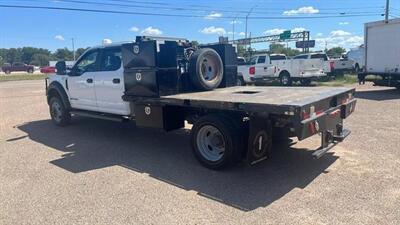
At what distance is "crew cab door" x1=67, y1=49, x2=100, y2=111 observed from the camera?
8.60 metres

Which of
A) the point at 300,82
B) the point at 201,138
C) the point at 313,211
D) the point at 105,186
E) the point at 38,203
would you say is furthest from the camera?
the point at 300,82

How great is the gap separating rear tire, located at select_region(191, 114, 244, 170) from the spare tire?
129cm

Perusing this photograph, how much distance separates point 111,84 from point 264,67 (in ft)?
52.9

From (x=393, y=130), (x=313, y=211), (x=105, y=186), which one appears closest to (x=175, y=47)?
(x=105, y=186)

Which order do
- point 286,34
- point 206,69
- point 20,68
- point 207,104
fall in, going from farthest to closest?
1. point 286,34
2. point 20,68
3. point 206,69
4. point 207,104

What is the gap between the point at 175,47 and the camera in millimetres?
6945

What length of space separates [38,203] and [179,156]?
262 cm

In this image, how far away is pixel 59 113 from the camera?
995 centimetres

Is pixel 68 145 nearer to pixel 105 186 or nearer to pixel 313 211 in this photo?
pixel 105 186

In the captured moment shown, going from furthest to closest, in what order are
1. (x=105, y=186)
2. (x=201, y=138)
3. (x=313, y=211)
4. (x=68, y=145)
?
(x=68, y=145) → (x=201, y=138) → (x=105, y=186) → (x=313, y=211)

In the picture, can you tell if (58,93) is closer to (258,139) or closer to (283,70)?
(258,139)

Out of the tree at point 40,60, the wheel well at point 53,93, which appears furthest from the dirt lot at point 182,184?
the tree at point 40,60

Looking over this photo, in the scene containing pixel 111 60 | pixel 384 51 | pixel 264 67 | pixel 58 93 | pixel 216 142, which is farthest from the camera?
pixel 264 67

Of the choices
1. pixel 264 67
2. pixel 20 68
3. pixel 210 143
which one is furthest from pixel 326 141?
pixel 20 68
